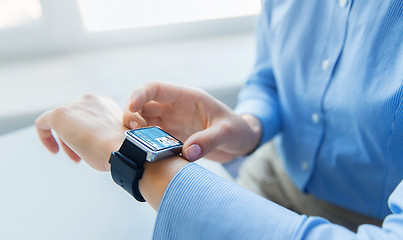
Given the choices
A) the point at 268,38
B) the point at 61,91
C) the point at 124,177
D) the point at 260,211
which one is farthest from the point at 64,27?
the point at 260,211

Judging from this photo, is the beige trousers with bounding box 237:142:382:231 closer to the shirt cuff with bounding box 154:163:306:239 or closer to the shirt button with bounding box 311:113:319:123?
the shirt button with bounding box 311:113:319:123

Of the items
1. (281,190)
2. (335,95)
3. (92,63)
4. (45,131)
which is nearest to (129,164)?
(45,131)

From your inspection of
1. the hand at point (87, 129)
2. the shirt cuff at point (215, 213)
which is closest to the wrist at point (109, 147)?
the hand at point (87, 129)

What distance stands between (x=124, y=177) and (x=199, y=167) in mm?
92

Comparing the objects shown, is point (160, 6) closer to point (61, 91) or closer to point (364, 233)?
point (61, 91)

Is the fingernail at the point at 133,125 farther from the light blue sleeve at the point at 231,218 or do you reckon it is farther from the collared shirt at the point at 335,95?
the collared shirt at the point at 335,95

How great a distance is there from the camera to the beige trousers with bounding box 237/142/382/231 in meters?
0.67

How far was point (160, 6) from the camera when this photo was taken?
3.40 feet

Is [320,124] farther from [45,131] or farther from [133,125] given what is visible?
[45,131]

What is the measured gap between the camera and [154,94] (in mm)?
540

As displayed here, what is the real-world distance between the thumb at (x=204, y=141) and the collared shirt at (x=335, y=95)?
0.57 ft

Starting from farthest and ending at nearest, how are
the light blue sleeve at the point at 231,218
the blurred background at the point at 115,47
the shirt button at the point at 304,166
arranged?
the blurred background at the point at 115,47, the shirt button at the point at 304,166, the light blue sleeve at the point at 231,218

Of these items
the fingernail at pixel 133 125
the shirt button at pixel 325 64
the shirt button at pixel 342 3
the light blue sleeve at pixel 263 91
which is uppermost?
the shirt button at pixel 342 3

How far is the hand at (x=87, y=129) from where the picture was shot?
472 mm
